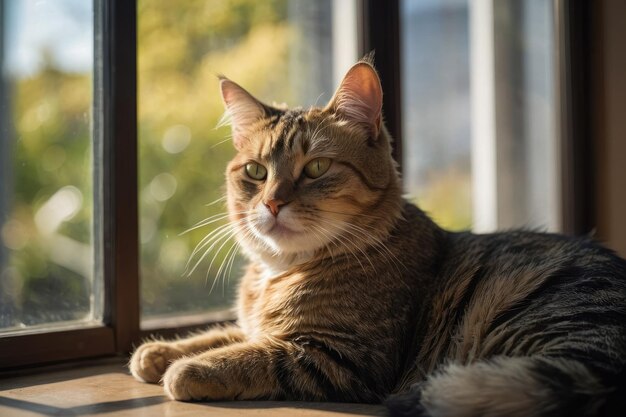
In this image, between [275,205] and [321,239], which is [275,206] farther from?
[321,239]

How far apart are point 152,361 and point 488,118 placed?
317 centimetres

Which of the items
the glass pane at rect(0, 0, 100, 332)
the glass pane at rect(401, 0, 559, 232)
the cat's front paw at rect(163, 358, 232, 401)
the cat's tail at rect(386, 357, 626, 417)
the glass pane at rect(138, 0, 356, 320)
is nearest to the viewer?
the cat's tail at rect(386, 357, 626, 417)

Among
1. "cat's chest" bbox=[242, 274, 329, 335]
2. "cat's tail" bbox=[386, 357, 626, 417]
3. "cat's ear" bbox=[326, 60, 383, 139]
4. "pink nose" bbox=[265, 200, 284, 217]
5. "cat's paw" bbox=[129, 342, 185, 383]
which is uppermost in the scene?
"cat's ear" bbox=[326, 60, 383, 139]

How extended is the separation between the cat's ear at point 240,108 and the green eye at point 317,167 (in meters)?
0.34

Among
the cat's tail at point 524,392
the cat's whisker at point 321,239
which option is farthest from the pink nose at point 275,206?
the cat's tail at point 524,392

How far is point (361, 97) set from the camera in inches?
90.7

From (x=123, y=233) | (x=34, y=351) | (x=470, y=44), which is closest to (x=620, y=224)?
(x=470, y=44)

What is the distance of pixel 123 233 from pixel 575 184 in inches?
112

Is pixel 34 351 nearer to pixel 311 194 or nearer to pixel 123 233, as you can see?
pixel 123 233

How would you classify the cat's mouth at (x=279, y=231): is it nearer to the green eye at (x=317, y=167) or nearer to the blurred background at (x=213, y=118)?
the green eye at (x=317, y=167)

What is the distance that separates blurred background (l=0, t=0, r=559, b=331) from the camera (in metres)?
2.61

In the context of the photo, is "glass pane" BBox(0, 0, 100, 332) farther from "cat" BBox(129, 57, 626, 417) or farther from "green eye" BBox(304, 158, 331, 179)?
"green eye" BBox(304, 158, 331, 179)

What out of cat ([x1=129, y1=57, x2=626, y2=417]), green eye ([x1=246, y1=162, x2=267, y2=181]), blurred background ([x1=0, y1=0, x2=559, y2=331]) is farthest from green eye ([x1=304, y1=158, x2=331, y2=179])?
blurred background ([x1=0, y1=0, x2=559, y2=331])

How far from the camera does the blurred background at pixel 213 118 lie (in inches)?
103
